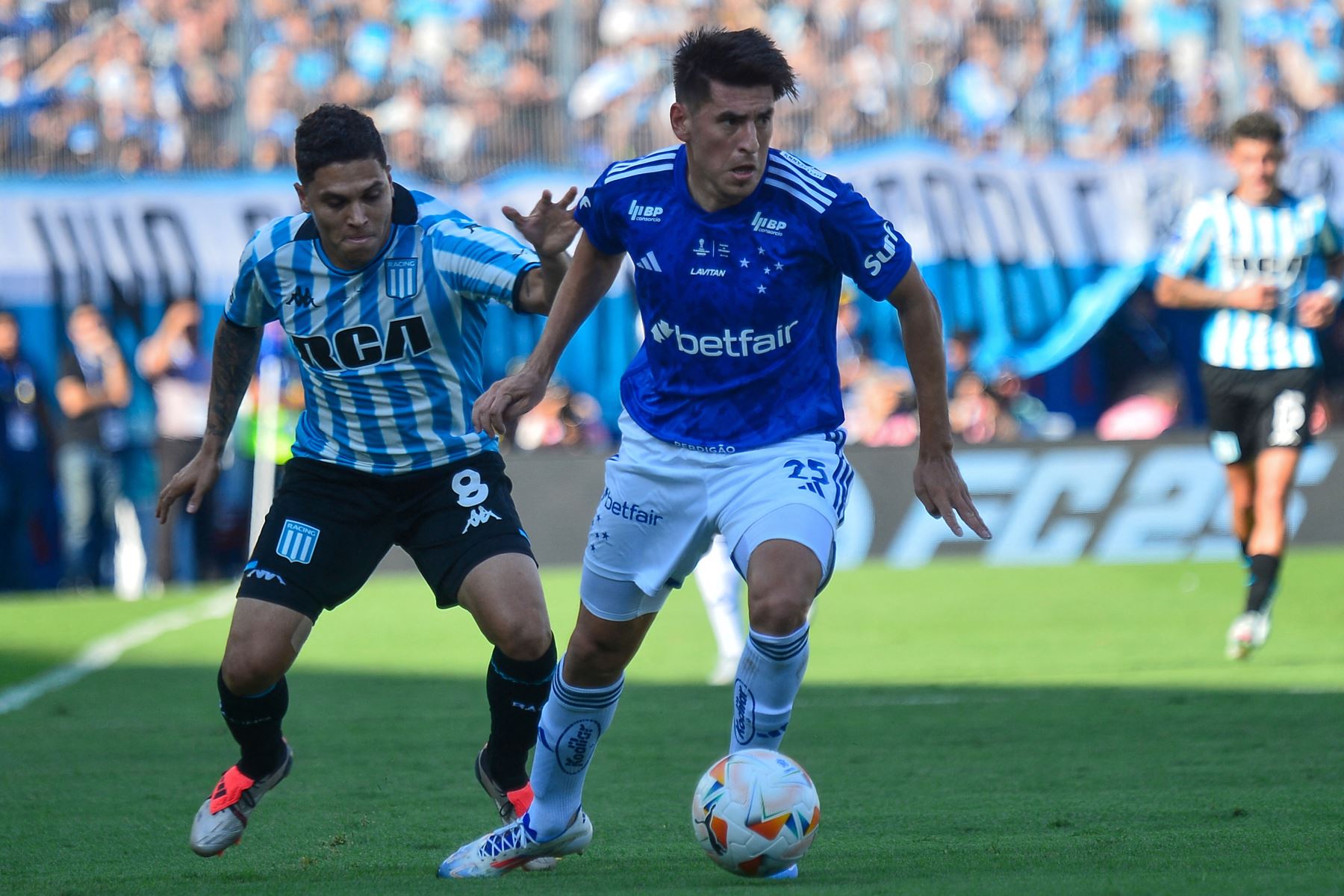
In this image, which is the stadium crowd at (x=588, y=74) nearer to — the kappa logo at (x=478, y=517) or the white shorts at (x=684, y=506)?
the kappa logo at (x=478, y=517)

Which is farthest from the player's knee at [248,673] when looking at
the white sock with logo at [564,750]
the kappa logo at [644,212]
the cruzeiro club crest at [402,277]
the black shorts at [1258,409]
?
the black shorts at [1258,409]

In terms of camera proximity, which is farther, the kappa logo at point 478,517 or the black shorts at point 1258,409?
the black shorts at point 1258,409

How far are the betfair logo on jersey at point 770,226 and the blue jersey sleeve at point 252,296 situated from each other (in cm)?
166

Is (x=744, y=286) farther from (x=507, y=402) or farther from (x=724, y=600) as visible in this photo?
(x=724, y=600)

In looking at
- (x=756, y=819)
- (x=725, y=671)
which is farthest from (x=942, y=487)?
(x=725, y=671)

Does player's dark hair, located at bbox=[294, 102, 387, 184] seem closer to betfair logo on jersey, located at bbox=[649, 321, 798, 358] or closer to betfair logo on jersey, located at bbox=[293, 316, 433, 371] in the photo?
betfair logo on jersey, located at bbox=[293, 316, 433, 371]

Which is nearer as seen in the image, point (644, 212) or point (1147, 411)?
point (644, 212)

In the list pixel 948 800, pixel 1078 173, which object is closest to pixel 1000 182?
pixel 1078 173

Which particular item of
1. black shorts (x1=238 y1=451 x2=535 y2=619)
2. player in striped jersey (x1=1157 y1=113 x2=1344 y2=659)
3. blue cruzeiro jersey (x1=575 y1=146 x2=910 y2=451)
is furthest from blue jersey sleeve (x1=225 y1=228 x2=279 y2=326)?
player in striped jersey (x1=1157 y1=113 x2=1344 y2=659)

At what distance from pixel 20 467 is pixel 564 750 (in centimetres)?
1268

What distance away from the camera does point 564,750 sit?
484 cm

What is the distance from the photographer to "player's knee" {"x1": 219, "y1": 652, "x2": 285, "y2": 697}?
5.16 meters

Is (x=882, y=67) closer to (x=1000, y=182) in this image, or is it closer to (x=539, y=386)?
(x=1000, y=182)

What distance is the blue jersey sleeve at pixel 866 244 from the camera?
15.1ft
